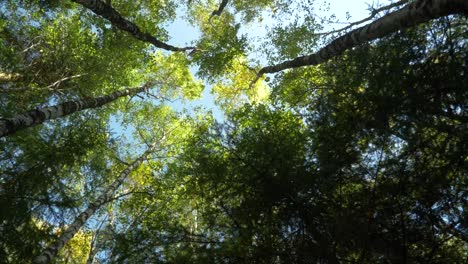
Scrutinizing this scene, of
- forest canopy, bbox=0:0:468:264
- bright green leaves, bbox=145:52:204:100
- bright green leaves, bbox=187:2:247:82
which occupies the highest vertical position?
bright green leaves, bbox=145:52:204:100

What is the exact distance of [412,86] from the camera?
14.7 feet

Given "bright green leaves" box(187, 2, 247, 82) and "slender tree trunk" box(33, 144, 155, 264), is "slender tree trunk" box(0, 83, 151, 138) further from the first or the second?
"bright green leaves" box(187, 2, 247, 82)

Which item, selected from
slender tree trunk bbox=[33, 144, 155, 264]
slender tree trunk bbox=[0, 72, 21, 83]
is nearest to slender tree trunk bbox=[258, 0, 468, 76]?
slender tree trunk bbox=[33, 144, 155, 264]

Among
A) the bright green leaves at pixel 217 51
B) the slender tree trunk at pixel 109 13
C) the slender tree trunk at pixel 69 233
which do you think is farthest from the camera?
the bright green leaves at pixel 217 51

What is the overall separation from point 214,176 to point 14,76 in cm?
1057

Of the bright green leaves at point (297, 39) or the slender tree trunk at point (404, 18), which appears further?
the bright green leaves at point (297, 39)

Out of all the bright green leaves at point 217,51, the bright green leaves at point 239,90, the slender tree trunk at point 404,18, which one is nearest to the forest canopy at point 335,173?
the slender tree trunk at point 404,18

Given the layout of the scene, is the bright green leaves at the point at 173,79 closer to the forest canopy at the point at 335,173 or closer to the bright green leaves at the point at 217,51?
the bright green leaves at the point at 217,51

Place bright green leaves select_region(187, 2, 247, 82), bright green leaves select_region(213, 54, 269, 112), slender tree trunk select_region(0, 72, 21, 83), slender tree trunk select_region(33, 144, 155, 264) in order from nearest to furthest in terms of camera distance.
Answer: slender tree trunk select_region(33, 144, 155, 264) → slender tree trunk select_region(0, 72, 21, 83) → bright green leaves select_region(187, 2, 247, 82) → bright green leaves select_region(213, 54, 269, 112)

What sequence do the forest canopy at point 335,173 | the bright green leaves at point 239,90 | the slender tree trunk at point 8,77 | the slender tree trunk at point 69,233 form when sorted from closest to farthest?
the forest canopy at point 335,173, the slender tree trunk at point 69,233, the slender tree trunk at point 8,77, the bright green leaves at point 239,90

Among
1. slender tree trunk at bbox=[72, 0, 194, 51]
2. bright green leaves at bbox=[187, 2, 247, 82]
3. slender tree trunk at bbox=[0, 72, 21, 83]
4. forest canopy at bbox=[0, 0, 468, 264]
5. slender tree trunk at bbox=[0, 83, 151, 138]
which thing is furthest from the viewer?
bright green leaves at bbox=[187, 2, 247, 82]

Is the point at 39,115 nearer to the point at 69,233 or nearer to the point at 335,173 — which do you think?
the point at 69,233

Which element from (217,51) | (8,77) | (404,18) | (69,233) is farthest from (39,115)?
(217,51)

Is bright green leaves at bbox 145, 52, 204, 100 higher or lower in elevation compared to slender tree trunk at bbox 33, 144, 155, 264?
higher
